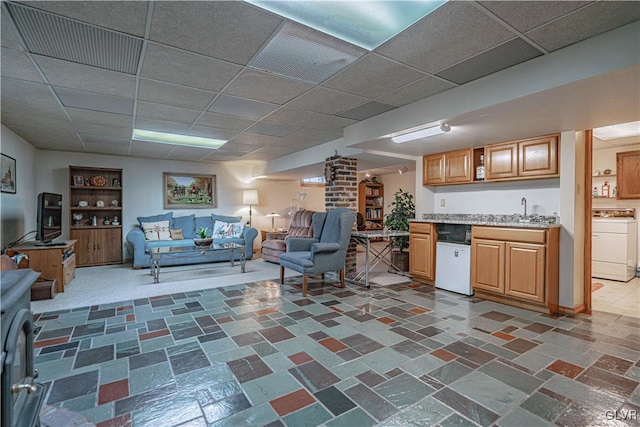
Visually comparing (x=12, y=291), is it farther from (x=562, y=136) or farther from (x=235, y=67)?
(x=562, y=136)

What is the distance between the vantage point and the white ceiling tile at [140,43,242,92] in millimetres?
2350

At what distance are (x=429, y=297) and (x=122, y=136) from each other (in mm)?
5218

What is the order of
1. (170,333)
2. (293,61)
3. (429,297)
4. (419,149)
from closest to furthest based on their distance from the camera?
(293,61), (170,333), (429,297), (419,149)

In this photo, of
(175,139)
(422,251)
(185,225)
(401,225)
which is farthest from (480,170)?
(185,225)

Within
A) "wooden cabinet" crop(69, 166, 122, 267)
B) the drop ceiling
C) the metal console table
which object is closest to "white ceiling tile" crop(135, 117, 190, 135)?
the drop ceiling

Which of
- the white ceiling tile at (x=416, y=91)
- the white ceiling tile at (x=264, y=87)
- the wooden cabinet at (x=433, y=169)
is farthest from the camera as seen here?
the wooden cabinet at (x=433, y=169)

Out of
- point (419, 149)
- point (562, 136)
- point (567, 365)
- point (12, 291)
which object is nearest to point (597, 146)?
point (562, 136)

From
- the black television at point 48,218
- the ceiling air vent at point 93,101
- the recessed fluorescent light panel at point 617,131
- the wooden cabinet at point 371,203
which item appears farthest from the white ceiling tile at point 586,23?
the wooden cabinet at point 371,203

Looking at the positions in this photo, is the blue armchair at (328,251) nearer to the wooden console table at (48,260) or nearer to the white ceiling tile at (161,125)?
the white ceiling tile at (161,125)

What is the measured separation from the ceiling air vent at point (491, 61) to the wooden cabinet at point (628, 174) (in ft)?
13.8

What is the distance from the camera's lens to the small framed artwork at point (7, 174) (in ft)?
12.7

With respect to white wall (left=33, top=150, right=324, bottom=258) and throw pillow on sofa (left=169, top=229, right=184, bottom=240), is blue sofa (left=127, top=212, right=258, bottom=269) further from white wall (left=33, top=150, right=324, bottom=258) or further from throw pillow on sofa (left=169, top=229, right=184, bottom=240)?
white wall (left=33, top=150, right=324, bottom=258)

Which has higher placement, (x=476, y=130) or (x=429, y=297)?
(x=476, y=130)

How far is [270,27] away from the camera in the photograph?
2033 millimetres
